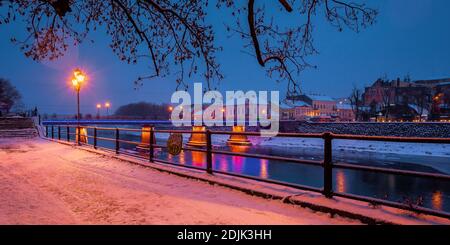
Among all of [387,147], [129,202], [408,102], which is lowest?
[387,147]

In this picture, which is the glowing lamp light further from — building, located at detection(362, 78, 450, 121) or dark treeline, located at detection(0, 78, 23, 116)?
dark treeline, located at detection(0, 78, 23, 116)

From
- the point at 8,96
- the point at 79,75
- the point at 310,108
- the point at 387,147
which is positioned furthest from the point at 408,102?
the point at 8,96

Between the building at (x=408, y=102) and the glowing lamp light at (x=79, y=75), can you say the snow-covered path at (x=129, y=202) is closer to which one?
the glowing lamp light at (x=79, y=75)

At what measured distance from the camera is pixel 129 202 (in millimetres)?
5402

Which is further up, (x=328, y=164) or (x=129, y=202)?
(x=328, y=164)

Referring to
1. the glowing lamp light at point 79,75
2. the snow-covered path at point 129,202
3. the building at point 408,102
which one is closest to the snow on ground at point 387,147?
the glowing lamp light at point 79,75

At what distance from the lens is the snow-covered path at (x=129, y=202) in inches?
177

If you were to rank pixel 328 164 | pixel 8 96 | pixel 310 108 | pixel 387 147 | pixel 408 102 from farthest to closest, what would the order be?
pixel 310 108
pixel 8 96
pixel 408 102
pixel 387 147
pixel 328 164

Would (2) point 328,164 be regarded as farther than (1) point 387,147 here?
No

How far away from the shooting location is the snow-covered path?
450 centimetres

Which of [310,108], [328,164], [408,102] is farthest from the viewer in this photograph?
[310,108]

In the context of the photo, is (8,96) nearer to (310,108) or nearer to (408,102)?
(310,108)
